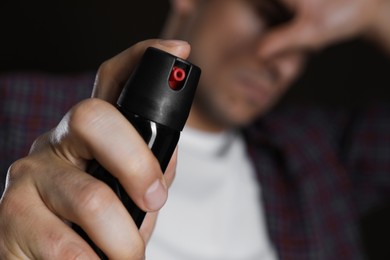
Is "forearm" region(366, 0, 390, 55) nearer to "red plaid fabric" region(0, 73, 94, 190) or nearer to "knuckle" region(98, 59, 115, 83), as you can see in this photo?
"red plaid fabric" region(0, 73, 94, 190)

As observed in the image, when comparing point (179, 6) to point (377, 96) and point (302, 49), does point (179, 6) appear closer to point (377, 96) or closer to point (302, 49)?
point (302, 49)

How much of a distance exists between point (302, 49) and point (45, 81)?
0.35 m

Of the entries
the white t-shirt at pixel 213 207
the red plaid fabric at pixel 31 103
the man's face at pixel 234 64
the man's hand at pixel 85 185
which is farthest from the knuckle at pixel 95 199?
the man's face at pixel 234 64

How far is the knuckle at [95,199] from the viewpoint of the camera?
28 cm

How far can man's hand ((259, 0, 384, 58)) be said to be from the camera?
838 mm

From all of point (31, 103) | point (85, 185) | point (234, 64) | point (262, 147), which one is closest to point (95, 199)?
point (85, 185)

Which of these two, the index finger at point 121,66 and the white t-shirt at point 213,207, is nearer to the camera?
the index finger at point 121,66

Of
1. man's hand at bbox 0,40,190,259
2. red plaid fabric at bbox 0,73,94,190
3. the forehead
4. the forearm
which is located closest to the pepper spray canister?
man's hand at bbox 0,40,190,259

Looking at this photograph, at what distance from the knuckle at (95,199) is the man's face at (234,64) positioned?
2.01ft

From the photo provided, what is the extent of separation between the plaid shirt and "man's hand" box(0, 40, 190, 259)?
0.50 m

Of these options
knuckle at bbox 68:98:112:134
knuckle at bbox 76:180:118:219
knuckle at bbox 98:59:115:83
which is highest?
knuckle at bbox 98:59:115:83

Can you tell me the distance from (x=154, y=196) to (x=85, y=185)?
0.03 m

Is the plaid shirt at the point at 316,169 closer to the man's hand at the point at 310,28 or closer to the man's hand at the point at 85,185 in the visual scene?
the man's hand at the point at 310,28

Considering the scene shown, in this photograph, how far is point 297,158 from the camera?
3.39 ft
